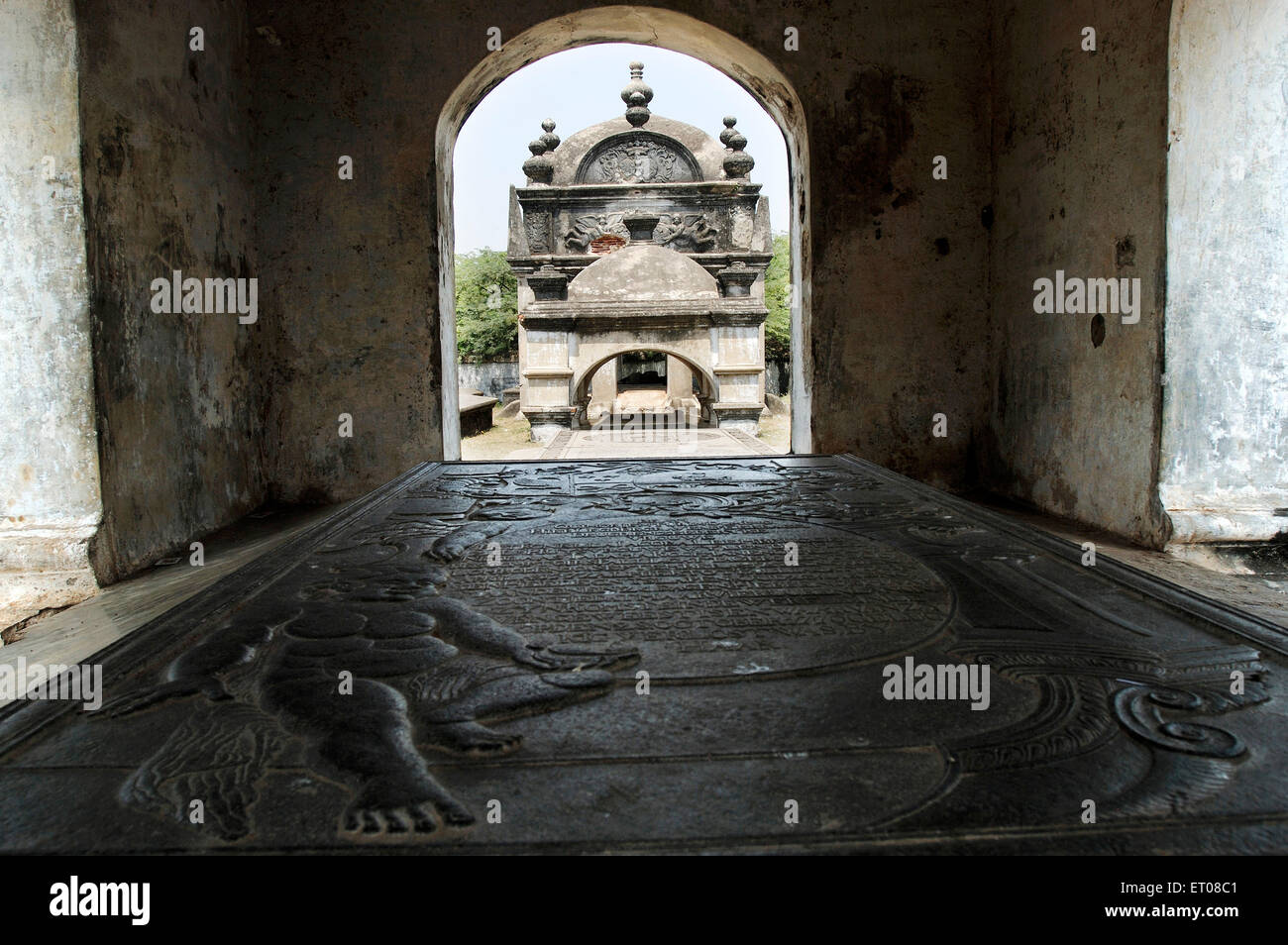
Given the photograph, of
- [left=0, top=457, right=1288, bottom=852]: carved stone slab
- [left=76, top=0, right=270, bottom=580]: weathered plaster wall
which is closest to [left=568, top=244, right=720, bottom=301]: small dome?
[left=76, top=0, right=270, bottom=580]: weathered plaster wall

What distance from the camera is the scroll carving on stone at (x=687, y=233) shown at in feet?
70.3

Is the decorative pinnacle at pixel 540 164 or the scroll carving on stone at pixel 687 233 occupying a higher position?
the decorative pinnacle at pixel 540 164

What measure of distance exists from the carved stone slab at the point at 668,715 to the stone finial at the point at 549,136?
884 inches

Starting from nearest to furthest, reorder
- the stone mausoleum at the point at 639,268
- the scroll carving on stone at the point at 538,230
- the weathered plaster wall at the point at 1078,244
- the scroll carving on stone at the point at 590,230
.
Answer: the weathered plaster wall at the point at 1078,244, the stone mausoleum at the point at 639,268, the scroll carving on stone at the point at 590,230, the scroll carving on stone at the point at 538,230

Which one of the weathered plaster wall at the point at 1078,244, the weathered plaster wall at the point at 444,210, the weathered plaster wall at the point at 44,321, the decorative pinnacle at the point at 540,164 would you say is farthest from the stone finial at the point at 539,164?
the weathered plaster wall at the point at 44,321

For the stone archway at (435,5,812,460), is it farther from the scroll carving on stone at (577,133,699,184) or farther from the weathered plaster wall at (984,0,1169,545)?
the scroll carving on stone at (577,133,699,184)

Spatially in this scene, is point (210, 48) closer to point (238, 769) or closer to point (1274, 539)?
point (238, 769)

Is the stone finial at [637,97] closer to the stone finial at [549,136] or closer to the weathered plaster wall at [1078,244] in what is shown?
the stone finial at [549,136]

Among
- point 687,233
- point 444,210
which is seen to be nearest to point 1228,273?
point 444,210

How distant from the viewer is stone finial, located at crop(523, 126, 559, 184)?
74.2 feet

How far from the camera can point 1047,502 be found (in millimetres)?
4777

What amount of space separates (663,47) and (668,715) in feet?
17.6
